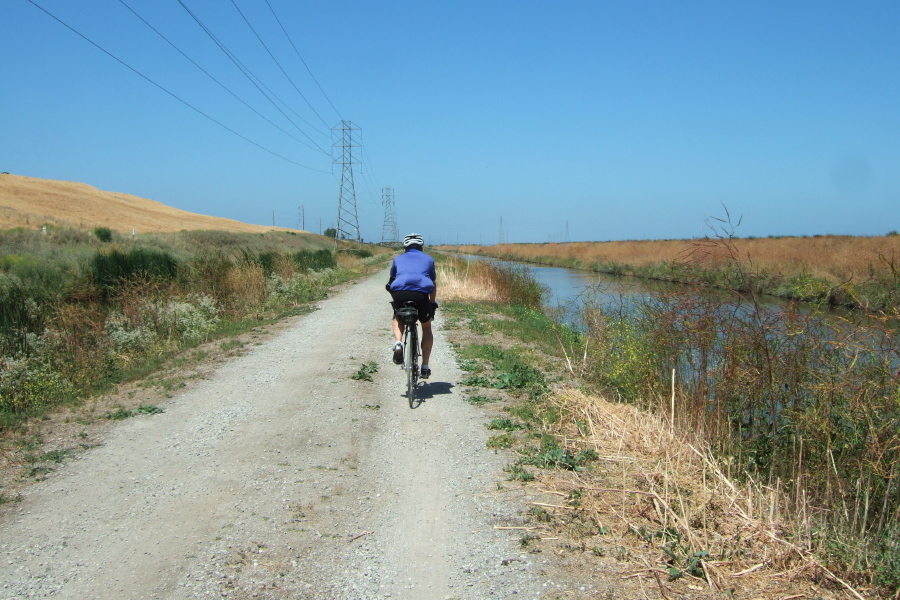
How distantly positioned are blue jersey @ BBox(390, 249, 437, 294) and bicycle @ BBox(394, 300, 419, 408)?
203 millimetres

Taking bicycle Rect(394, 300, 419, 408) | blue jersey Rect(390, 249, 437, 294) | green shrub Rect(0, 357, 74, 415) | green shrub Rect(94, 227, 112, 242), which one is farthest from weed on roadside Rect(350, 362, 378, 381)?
green shrub Rect(94, 227, 112, 242)

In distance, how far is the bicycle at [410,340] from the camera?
293 inches

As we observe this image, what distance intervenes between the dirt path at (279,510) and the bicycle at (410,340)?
282 mm

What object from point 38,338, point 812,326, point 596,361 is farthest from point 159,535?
point 38,338

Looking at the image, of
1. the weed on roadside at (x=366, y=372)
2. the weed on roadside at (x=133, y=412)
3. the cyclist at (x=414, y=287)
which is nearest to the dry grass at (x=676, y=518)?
the cyclist at (x=414, y=287)

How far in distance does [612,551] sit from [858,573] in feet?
4.42

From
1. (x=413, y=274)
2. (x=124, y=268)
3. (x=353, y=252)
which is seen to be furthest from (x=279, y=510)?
(x=353, y=252)

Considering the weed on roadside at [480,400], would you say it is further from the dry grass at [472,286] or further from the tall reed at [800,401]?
the dry grass at [472,286]

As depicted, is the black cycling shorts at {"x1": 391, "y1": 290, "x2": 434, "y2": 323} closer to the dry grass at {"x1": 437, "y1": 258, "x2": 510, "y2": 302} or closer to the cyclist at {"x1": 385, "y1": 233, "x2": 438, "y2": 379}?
the cyclist at {"x1": 385, "y1": 233, "x2": 438, "y2": 379}

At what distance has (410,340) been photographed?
754 cm

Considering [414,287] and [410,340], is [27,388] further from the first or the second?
[414,287]

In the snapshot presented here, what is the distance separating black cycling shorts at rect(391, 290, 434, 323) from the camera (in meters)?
7.56

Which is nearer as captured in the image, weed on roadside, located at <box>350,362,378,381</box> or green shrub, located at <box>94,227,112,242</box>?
weed on roadside, located at <box>350,362,378,381</box>

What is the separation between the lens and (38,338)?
9.86 metres
